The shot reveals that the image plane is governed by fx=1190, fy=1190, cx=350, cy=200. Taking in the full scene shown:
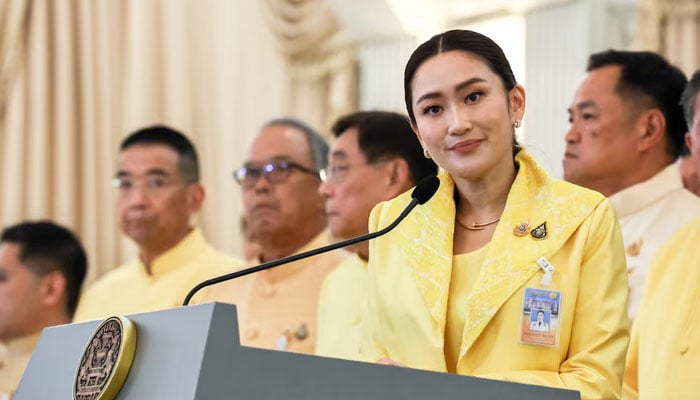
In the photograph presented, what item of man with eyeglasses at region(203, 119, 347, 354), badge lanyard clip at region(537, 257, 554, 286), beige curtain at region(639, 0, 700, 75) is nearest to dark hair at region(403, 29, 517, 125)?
badge lanyard clip at region(537, 257, 554, 286)

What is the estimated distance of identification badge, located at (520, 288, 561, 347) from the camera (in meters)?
2.16

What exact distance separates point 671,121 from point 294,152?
141cm

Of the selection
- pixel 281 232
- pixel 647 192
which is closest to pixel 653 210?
pixel 647 192

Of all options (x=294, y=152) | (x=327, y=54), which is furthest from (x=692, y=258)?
(x=327, y=54)

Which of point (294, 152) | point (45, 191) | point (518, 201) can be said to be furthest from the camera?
point (45, 191)

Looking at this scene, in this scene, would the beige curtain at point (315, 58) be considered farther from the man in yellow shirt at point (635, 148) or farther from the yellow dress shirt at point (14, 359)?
the man in yellow shirt at point (635, 148)

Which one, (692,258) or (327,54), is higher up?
(327,54)

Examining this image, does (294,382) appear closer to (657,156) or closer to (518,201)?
(518,201)

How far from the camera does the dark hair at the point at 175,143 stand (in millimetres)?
4797

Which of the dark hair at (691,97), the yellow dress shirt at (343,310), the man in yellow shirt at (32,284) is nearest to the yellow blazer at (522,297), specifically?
the dark hair at (691,97)

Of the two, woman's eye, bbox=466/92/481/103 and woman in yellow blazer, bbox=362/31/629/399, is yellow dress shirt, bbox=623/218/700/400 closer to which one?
woman in yellow blazer, bbox=362/31/629/399

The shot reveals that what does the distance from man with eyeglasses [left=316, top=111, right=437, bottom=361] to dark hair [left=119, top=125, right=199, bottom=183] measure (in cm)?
119

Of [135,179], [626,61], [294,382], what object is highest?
[626,61]

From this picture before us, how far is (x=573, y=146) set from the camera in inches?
144
